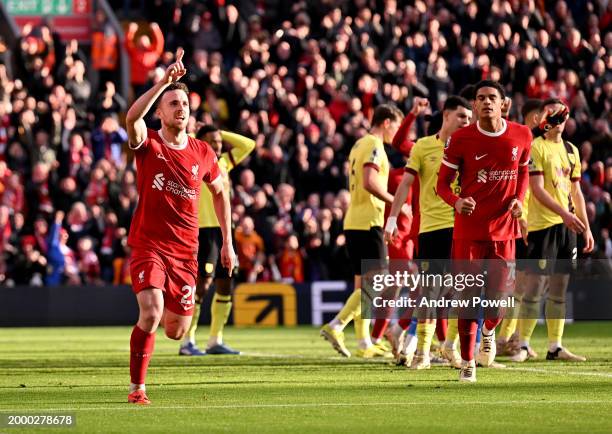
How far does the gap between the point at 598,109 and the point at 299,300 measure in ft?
23.8

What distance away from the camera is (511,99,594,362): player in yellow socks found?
1509cm

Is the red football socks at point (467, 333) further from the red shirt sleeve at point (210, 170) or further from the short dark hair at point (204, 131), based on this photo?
the short dark hair at point (204, 131)

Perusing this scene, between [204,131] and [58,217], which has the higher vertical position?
[204,131]

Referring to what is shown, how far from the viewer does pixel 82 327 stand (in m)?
24.8

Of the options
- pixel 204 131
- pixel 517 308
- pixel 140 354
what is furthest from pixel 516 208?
pixel 204 131

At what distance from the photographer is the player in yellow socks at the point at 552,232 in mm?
15094

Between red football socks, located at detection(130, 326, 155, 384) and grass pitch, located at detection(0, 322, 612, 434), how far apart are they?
22 cm

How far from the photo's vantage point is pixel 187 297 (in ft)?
35.4

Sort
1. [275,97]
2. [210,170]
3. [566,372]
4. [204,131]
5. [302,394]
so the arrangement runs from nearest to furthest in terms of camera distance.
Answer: [210,170] < [302,394] < [566,372] < [204,131] < [275,97]

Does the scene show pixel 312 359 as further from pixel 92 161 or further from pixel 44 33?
pixel 44 33

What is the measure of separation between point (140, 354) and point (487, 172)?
3.28 metres

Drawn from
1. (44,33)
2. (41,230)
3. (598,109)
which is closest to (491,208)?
(41,230)

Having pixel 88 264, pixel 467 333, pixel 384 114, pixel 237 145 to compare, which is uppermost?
pixel 384 114

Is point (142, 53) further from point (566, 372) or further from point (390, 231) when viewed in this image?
point (566, 372)
